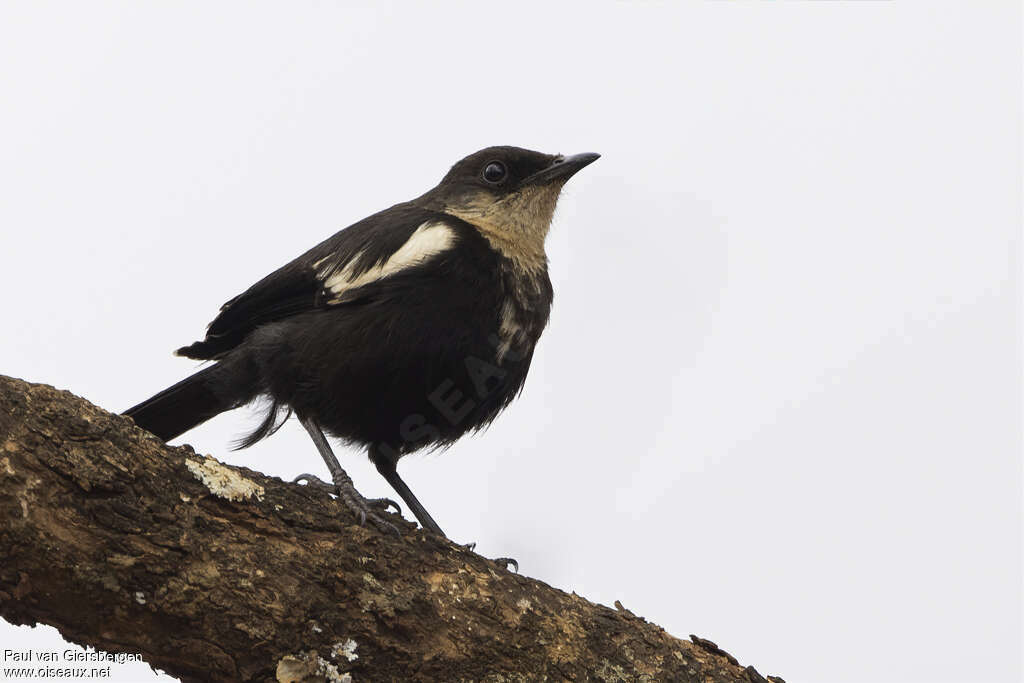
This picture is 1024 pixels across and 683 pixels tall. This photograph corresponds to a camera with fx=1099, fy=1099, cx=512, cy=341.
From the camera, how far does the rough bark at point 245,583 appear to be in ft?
10.8

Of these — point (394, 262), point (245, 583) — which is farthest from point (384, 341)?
point (245, 583)

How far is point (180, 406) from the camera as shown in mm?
5297

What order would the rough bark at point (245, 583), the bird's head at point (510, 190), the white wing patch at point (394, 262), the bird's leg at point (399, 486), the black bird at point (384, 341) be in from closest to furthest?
the rough bark at point (245, 583)
the black bird at point (384, 341)
the white wing patch at point (394, 262)
the bird's leg at point (399, 486)
the bird's head at point (510, 190)

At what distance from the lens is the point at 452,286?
501 cm

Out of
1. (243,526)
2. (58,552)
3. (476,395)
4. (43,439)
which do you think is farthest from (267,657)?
(476,395)

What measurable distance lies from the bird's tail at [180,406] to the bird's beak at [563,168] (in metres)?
2.01

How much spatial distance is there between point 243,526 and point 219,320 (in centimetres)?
189

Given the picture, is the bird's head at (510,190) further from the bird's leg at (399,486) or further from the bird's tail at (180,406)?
the bird's tail at (180,406)

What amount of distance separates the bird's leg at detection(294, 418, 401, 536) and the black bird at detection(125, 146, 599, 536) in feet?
0.05

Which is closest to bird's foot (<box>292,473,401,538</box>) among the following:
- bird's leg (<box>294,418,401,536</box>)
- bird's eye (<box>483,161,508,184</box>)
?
bird's leg (<box>294,418,401,536</box>)

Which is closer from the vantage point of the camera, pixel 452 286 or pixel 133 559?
Answer: pixel 133 559

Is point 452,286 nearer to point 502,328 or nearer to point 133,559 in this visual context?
point 502,328

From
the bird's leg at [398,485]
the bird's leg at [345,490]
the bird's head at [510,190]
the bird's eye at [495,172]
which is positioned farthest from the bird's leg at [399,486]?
the bird's eye at [495,172]

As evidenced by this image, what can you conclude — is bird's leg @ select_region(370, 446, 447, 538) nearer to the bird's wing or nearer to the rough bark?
the bird's wing
